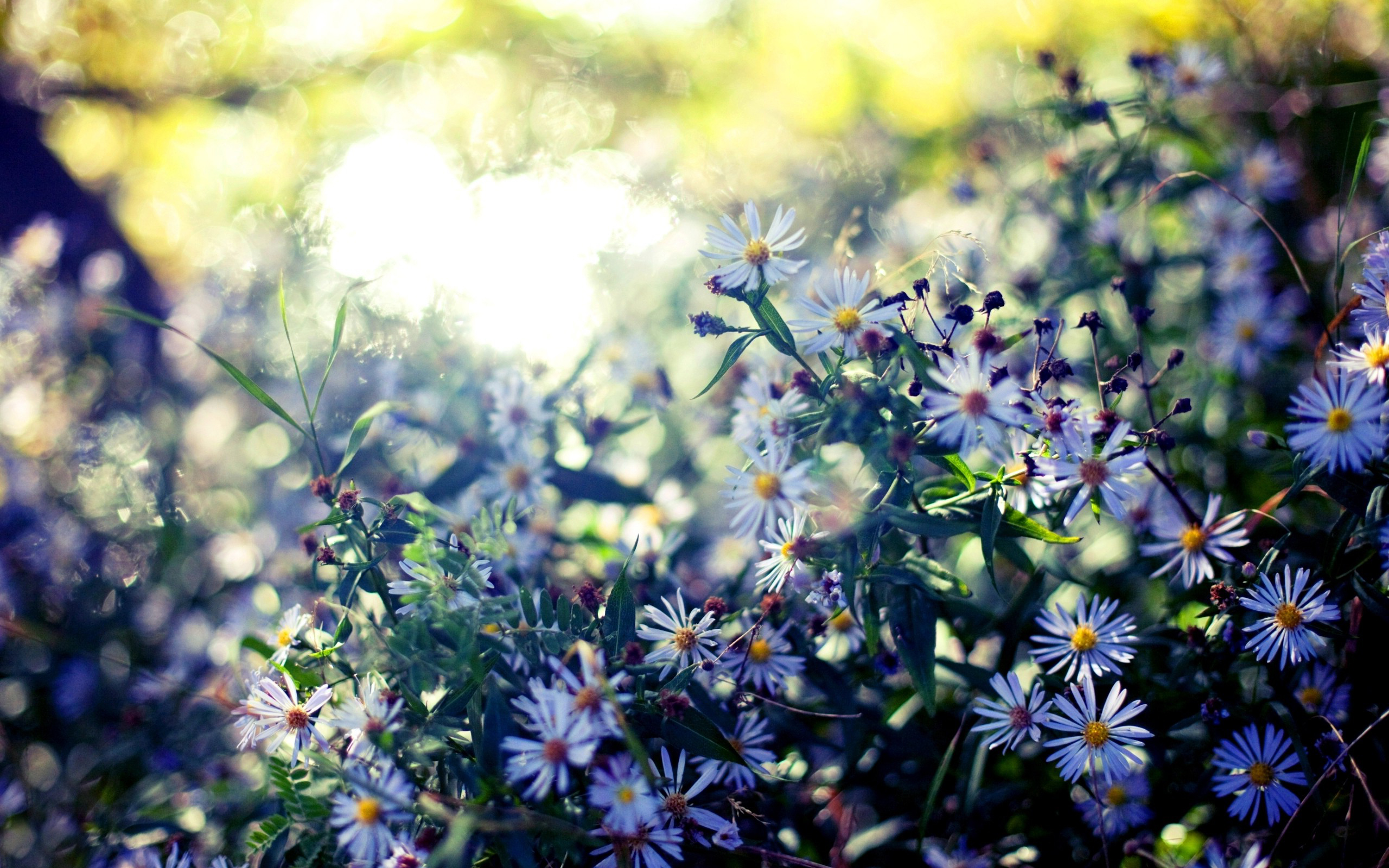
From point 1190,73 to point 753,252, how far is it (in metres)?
1.08

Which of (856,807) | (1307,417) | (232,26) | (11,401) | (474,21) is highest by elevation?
(474,21)

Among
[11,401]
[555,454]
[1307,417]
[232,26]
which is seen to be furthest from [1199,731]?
[232,26]

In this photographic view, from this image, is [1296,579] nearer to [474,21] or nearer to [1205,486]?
[1205,486]

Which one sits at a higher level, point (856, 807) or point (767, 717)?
point (767, 717)

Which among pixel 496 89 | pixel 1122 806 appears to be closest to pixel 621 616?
pixel 1122 806

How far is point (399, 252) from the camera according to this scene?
152 cm

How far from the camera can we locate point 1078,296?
133cm

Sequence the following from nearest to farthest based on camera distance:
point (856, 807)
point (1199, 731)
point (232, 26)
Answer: point (1199, 731) → point (856, 807) → point (232, 26)

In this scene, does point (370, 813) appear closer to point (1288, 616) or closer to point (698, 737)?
point (698, 737)

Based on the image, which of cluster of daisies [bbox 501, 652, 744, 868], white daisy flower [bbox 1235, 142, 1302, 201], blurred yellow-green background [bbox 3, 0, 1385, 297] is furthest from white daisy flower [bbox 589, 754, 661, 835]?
white daisy flower [bbox 1235, 142, 1302, 201]

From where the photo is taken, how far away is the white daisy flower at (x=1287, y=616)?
67 centimetres

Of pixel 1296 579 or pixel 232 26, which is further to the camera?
pixel 232 26

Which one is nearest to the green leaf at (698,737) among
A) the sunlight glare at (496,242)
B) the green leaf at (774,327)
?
the green leaf at (774,327)

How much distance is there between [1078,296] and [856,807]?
936mm
